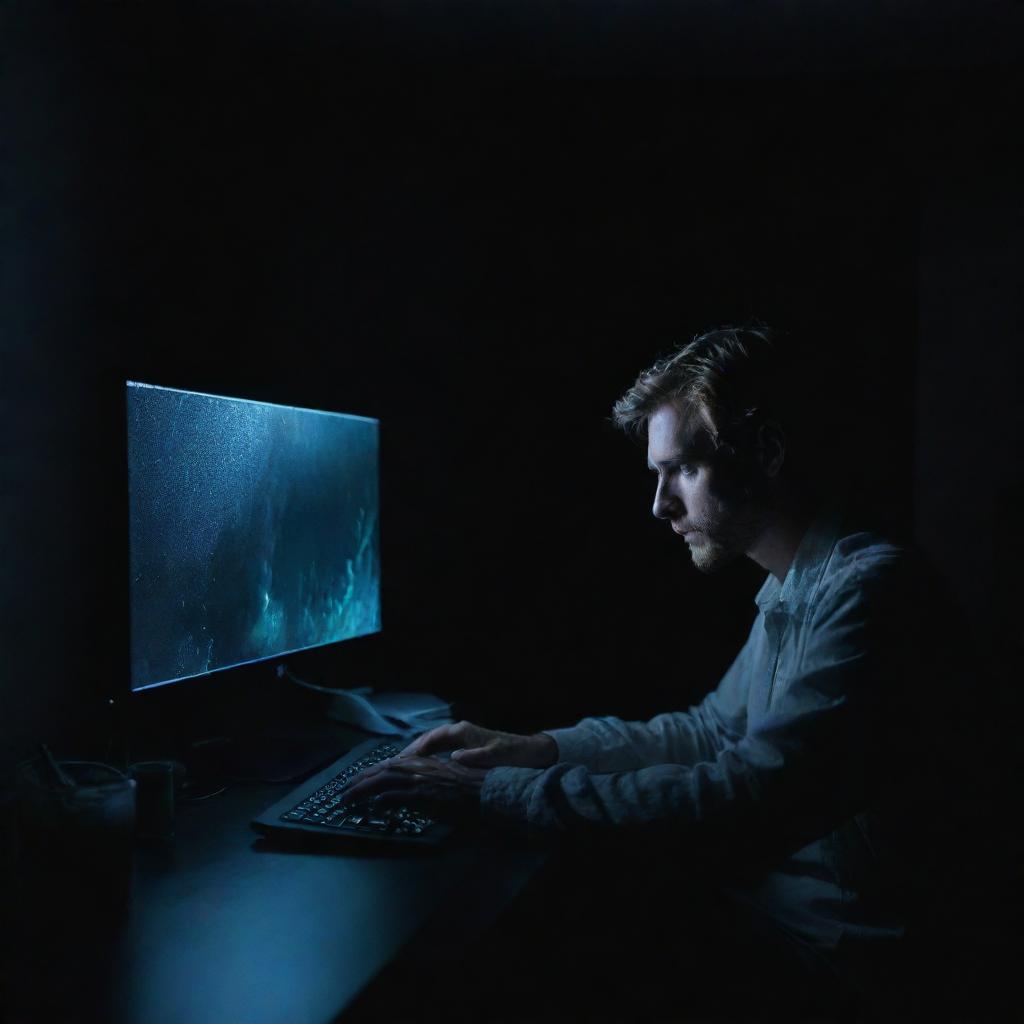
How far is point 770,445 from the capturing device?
4.55 feet

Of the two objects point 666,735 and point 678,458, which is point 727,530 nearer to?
point 678,458

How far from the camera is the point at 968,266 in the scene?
285 cm

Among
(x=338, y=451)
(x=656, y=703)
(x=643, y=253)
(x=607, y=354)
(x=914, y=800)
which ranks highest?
(x=643, y=253)

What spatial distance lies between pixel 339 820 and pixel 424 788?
11 centimetres

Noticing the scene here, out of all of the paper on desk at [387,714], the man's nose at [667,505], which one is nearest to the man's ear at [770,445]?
the man's nose at [667,505]

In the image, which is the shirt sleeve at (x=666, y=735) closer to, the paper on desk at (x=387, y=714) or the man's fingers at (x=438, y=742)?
the man's fingers at (x=438, y=742)

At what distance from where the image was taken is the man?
1.10 m

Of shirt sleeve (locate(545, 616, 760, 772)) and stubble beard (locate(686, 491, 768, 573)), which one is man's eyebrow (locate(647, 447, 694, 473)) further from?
shirt sleeve (locate(545, 616, 760, 772))

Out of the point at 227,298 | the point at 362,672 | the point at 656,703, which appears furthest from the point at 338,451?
the point at 656,703

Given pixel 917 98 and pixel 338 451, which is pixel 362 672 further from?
pixel 917 98

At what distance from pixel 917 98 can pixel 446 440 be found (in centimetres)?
149

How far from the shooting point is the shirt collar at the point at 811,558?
4.42 feet

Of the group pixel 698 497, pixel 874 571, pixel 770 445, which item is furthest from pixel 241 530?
pixel 874 571

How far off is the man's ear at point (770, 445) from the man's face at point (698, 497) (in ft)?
0.20
